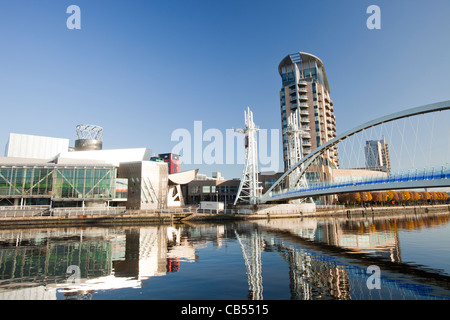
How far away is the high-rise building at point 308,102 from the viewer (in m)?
92.9

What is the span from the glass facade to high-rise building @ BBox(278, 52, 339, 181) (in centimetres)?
6063

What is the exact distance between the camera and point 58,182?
5553 cm

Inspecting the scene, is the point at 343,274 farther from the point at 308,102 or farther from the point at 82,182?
the point at 308,102

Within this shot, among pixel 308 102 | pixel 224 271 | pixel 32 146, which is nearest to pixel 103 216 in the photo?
pixel 224 271

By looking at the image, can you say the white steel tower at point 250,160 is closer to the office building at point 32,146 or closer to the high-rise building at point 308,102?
the high-rise building at point 308,102

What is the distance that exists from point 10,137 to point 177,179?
179ft

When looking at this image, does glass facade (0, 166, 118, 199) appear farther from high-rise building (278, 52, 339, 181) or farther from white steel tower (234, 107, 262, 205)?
high-rise building (278, 52, 339, 181)

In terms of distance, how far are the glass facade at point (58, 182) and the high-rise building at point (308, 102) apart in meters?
60.6

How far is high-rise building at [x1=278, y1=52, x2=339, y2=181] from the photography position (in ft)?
305

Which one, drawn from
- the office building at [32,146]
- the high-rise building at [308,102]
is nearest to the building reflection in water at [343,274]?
the high-rise building at [308,102]

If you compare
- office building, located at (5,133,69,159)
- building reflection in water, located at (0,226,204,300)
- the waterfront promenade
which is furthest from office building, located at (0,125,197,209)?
building reflection in water, located at (0,226,204,300)
